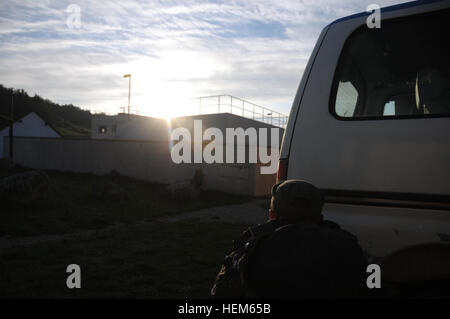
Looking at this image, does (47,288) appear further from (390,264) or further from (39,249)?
(390,264)

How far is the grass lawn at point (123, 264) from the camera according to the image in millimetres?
3936

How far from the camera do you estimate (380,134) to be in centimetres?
186

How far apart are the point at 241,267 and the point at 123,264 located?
12.8ft

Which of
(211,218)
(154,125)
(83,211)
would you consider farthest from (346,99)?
(154,125)

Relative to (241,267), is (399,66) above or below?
above

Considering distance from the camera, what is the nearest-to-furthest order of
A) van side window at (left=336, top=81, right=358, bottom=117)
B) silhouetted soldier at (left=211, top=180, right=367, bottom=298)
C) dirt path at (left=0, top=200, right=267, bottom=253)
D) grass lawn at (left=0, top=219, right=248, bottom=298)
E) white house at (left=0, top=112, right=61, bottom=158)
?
silhouetted soldier at (left=211, top=180, right=367, bottom=298)
van side window at (left=336, top=81, right=358, bottom=117)
grass lawn at (left=0, top=219, right=248, bottom=298)
dirt path at (left=0, top=200, right=267, bottom=253)
white house at (left=0, top=112, right=61, bottom=158)

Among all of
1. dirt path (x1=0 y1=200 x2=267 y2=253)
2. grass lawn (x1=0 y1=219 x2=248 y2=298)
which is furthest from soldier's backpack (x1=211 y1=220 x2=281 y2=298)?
dirt path (x1=0 y1=200 x2=267 y2=253)

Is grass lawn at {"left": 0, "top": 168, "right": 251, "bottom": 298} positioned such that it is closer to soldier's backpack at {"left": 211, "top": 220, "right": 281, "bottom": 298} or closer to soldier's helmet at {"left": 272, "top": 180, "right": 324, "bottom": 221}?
soldier's backpack at {"left": 211, "top": 220, "right": 281, "bottom": 298}

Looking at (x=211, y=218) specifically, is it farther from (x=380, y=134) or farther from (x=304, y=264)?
(x=304, y=264)

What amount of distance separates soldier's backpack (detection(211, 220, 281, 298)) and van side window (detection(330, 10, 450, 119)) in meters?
0.89

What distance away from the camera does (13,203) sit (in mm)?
8867

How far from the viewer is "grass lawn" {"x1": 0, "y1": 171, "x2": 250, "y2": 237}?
24.5ft

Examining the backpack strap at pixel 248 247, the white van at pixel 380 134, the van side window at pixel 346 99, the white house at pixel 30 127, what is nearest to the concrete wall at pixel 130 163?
the van side window at pixel 346 99
